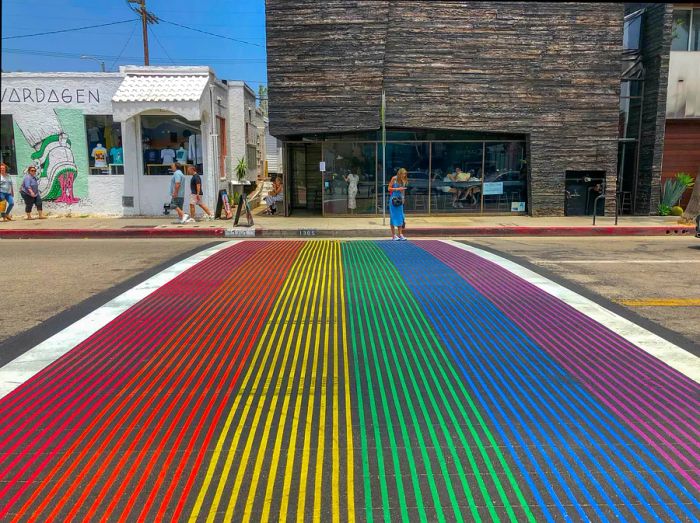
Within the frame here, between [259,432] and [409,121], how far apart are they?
1549cm

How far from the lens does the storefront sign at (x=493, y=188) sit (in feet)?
61.0

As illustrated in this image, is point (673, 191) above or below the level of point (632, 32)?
below

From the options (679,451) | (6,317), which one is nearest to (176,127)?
(6,317)

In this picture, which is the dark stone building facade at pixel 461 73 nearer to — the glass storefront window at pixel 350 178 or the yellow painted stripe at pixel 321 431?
the glass storefront window at pixel 350 178

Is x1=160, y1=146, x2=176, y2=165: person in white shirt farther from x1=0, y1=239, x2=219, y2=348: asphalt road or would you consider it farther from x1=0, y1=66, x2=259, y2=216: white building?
x1=0, y1=239, x2=219, y2=348: asphalt road

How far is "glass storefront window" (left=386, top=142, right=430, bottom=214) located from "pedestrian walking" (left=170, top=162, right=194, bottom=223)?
647cm

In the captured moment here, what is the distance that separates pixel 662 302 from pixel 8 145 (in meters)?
18.7

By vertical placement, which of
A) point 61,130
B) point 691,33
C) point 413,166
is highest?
point 691,33

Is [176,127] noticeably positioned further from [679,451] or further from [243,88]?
[679,451]

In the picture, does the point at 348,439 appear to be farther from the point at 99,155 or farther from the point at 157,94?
the point at 99,155

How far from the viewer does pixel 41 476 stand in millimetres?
2975

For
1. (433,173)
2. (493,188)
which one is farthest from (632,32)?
(433,173)

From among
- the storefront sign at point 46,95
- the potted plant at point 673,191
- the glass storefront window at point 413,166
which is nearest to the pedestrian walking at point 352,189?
the glass storefront window at point 413,166

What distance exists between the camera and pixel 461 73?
17641 millimetres
